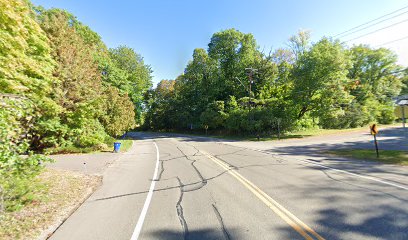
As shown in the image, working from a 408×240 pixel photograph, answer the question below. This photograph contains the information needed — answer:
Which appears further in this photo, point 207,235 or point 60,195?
point 60,195

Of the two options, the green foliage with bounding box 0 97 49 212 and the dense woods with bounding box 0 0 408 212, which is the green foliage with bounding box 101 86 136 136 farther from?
the green foliage with bounding box 0 97 49 212

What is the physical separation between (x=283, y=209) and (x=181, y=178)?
13.8 feet

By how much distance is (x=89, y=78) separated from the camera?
17656 mm

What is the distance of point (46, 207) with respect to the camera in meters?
5.32

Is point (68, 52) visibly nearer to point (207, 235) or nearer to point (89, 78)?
point (89, 78)

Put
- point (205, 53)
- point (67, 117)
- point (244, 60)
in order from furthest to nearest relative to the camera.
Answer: point (205, 53) → point (244, 60) → point (67, 117)

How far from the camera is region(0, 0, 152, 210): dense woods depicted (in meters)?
4.54

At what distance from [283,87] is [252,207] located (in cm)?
2883

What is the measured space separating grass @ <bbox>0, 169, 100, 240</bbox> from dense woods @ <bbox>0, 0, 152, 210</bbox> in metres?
0.36

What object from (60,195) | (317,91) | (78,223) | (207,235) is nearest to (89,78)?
(60,195)

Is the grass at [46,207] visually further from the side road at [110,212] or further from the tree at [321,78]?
the tree at [321,78]

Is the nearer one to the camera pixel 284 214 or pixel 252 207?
pixel 284 214

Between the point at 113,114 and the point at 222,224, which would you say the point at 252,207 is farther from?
the point at 113,114

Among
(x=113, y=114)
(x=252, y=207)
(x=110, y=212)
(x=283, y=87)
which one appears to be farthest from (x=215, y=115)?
(x=110, y=212)
